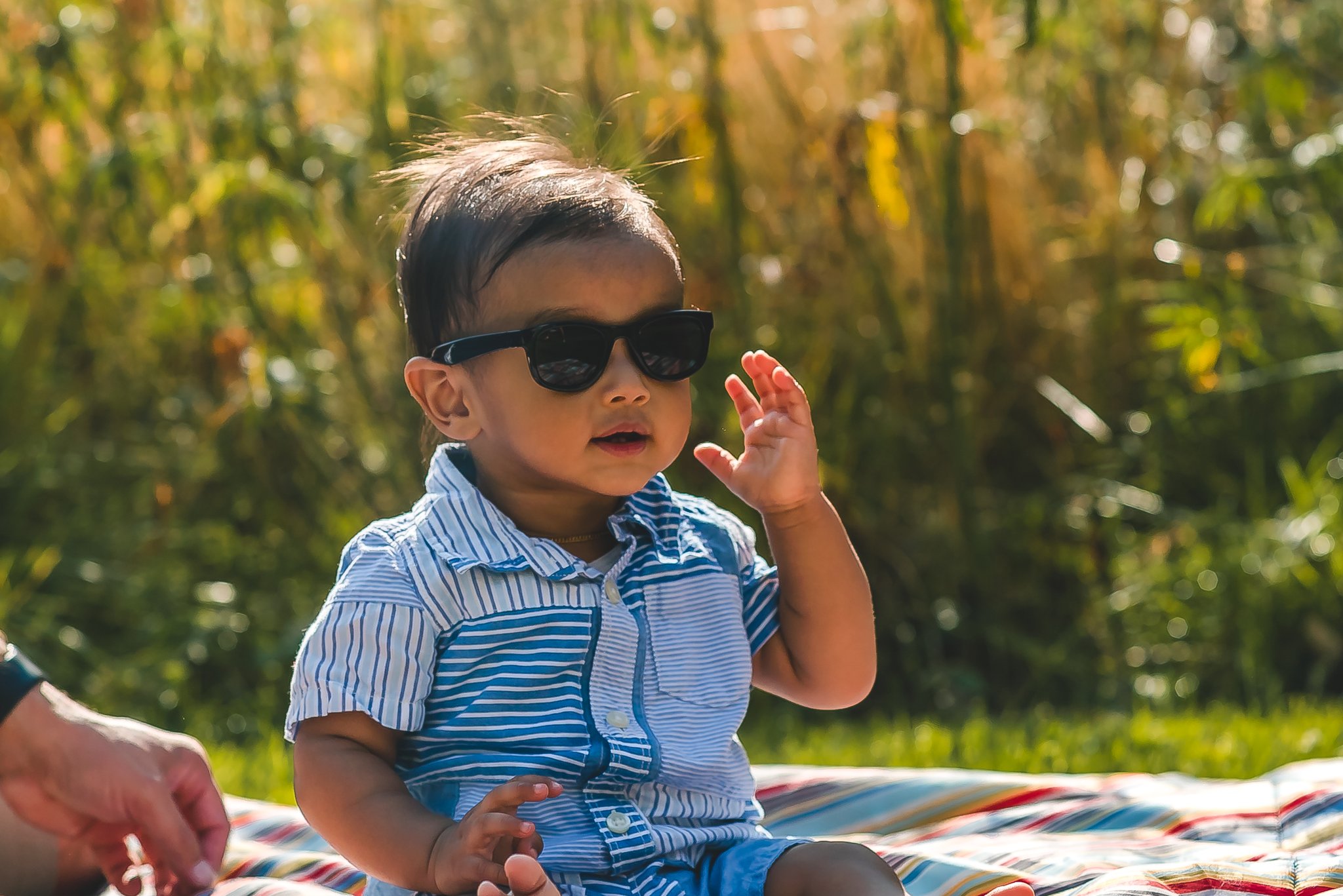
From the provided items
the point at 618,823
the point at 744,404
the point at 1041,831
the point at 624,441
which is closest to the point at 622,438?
the point at 624,441

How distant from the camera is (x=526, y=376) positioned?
1.98m

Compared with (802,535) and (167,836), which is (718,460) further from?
(167,836)

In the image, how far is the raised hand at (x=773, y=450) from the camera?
2.07 m

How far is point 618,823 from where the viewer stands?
1.90 m

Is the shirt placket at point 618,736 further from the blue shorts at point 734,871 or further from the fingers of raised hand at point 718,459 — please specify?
the fingers of raised hand at point 718,459

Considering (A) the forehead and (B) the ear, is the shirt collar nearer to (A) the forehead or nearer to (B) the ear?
(B) the ear

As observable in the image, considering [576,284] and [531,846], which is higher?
[576,284]

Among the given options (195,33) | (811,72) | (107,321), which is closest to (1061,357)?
(811,72)

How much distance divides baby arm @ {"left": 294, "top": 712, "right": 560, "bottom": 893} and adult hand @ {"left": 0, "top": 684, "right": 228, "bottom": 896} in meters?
0.27

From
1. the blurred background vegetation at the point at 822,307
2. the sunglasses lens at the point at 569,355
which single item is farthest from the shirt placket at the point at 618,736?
the blurred background vegetation at the point at 822,307

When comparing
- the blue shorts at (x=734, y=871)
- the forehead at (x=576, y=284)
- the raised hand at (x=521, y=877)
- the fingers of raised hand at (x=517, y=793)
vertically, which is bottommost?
the blue shorts at (x=734, y=871)

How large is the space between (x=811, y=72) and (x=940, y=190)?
2.45 ft

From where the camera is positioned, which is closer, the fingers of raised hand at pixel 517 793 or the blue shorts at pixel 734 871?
the fingers of raised hand at pixel 517 793

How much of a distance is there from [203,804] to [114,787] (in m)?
0.12
